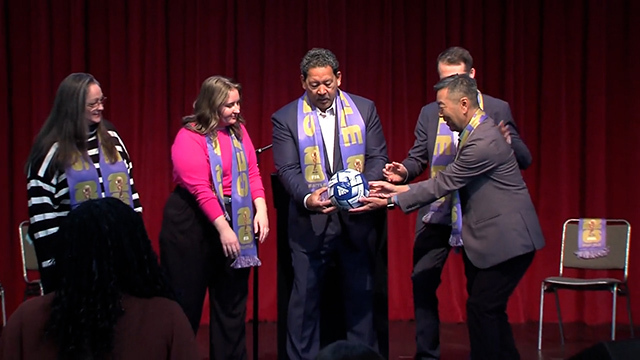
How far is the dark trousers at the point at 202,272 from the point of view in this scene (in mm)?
4457

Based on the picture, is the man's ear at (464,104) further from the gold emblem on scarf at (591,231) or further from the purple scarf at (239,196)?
the gold emblem on scarf at (591,231)

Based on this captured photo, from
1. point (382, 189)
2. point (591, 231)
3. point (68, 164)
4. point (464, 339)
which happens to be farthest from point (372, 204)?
point (591, 231)

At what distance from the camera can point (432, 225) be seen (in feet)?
15.6

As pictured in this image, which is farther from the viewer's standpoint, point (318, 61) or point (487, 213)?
point (318, 61)

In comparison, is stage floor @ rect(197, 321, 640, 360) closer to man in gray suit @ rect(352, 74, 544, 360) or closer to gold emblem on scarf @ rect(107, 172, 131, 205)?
man in gray suit @ rect(352, 74, 544, 360)

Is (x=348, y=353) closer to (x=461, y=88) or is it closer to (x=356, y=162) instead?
(x=461, y=88)

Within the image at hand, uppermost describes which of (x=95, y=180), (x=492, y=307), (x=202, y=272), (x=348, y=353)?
(x=95, y=180)

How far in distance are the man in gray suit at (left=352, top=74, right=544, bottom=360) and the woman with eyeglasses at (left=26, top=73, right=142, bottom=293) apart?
124 cm

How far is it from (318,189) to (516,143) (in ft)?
3.48

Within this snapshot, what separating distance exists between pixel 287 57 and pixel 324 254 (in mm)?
2813

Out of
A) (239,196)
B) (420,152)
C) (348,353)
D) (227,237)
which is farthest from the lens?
(420,152)

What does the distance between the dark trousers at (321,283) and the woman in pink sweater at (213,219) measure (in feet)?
0.84

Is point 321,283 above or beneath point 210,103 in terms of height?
beneath

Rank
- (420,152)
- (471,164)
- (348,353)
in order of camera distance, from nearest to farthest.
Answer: (348,353), (471,164), (420,152)
